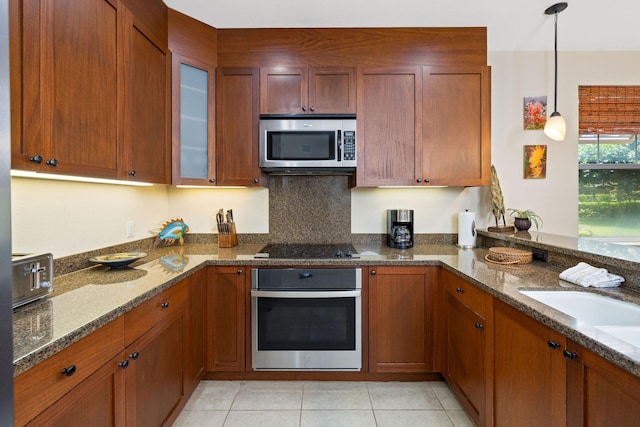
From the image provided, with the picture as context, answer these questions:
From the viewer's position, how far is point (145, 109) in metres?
1.93

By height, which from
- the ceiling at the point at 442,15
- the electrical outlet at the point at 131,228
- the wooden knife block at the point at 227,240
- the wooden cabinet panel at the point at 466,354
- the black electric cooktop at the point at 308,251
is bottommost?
the wooden cabinet panel at the point at 466,354

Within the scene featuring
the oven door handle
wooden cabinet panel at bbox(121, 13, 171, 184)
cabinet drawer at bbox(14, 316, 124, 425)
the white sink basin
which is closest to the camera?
cabinet drawer at bbox(14, 316, 124, 425)

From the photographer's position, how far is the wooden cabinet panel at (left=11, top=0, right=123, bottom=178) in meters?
1.13

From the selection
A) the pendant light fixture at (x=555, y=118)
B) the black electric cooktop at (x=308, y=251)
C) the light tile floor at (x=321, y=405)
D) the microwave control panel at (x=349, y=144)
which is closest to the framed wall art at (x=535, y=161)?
the pendant light fixture at (x=555, y=118)

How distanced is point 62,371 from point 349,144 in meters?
1.99

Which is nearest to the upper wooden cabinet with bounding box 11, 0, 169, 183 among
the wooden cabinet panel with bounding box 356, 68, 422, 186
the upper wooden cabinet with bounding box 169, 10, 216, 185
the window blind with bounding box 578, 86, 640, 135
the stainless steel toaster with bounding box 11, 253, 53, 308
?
the upper wooden cabinet with bounding box 169, 10, 216, 185

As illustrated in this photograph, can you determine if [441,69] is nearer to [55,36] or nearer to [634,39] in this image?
[634,39]

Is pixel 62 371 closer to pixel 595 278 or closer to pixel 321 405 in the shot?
pixel 321 405

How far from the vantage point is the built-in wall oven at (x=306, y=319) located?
83.7 inches

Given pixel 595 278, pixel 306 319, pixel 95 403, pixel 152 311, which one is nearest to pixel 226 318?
pixel 306 319

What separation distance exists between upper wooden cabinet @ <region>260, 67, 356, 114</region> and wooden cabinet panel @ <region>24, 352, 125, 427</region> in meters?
1.88

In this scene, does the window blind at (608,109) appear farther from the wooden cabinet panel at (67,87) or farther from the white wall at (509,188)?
the wooden cabinet panel at (67,87)

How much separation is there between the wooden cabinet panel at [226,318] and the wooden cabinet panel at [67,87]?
0.92 metres

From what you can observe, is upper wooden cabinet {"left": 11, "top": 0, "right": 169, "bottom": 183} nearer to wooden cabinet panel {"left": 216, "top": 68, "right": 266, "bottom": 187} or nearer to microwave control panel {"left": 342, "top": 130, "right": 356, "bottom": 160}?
wooden cabinet panel {"left": 216, "top": 68, "right": 266, "bottom": 187}
